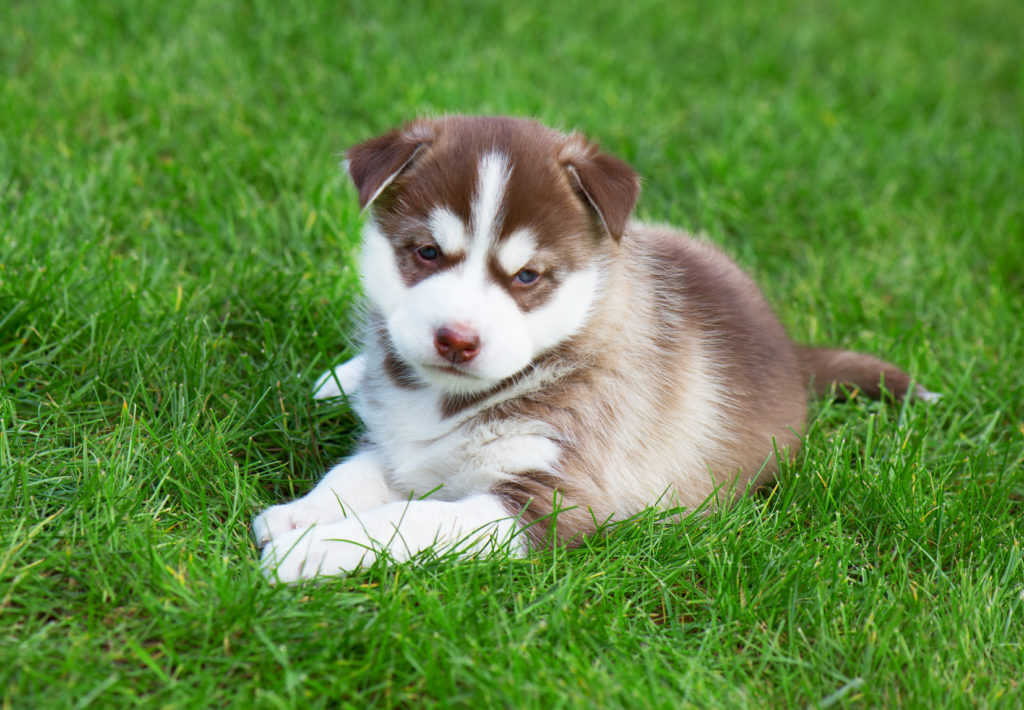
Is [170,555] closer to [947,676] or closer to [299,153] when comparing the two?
[947,676]

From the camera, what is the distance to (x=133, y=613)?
9.65 ft

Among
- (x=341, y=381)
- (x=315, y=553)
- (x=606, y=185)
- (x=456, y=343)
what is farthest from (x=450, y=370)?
(x=341, y=381)

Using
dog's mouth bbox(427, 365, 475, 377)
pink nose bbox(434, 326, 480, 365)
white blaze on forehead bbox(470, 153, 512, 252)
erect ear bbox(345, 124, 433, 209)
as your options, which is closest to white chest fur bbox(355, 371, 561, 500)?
dog's mouth bbox(427, 365, 475, 377)

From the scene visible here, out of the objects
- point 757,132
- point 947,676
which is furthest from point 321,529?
point 757,132

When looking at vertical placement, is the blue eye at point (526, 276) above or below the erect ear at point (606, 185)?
below

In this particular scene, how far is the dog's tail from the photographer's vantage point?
468cm

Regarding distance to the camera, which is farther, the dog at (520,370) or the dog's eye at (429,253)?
the dog's eye at (429,253)

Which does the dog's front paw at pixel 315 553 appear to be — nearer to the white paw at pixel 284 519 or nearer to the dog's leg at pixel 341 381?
the white paw at pixel 284 519

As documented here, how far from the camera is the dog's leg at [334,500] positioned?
135 inches

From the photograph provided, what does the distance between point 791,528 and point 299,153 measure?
3732 mm

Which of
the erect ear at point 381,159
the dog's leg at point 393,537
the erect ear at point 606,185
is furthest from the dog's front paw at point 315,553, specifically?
the erect ear at point 606,185

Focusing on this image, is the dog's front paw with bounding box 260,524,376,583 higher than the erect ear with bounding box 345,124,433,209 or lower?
lower

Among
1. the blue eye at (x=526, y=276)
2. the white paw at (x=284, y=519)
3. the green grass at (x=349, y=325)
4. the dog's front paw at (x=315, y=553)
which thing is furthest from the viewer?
the blue eye at (x=526, y=276)

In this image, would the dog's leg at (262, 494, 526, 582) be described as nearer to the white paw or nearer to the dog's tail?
the white paw
